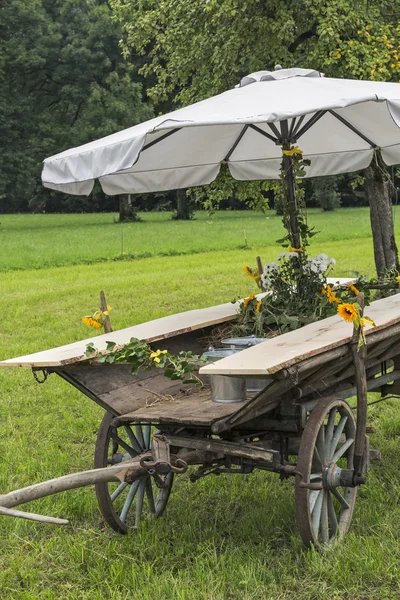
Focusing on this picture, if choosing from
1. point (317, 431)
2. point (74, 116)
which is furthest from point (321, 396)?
point (74, 116)

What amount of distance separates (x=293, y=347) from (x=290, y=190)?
2124 mm

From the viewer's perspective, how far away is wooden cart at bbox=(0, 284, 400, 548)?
3791mm

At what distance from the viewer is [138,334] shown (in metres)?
4.85

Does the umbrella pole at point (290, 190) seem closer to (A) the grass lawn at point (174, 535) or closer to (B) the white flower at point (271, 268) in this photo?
(B) the white flower at point (271, 268)

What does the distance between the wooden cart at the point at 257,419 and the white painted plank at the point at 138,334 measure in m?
0.01

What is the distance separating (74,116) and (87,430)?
120ft

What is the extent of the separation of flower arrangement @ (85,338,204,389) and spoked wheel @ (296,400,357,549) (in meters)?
0.67

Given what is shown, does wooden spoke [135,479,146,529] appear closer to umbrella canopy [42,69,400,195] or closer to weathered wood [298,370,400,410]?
weathered wood [298,370,400,410]

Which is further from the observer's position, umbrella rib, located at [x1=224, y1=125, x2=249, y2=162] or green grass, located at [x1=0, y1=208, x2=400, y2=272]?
green grass, located at [x1=0, y1=208, x2=400, y2=272]

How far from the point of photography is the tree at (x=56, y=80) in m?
36.1

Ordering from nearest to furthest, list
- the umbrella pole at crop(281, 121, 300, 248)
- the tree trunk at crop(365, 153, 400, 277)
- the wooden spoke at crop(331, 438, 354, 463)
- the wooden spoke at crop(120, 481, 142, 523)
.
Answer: the wooden spoke at crop(331, 438, 354, 463), the wooden spoke at crop(120, 481, 142, 523), the umbrella pole at crop(281, 121, 300, 248), the tree trunk at crop(365, 153, 400, 277)

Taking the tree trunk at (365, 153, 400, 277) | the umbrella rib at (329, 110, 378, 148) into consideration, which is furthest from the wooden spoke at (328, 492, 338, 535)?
the tree trunk at (365, 153, 400, 277)

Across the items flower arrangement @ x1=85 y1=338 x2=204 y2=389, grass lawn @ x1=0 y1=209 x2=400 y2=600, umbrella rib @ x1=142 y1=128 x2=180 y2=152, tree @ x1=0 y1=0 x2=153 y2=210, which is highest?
tree @ x1=0 y1=0 x2=153 y2=210

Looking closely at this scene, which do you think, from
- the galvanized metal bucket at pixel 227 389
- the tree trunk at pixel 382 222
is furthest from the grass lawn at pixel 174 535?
the tree trunk at pixel 382 222
